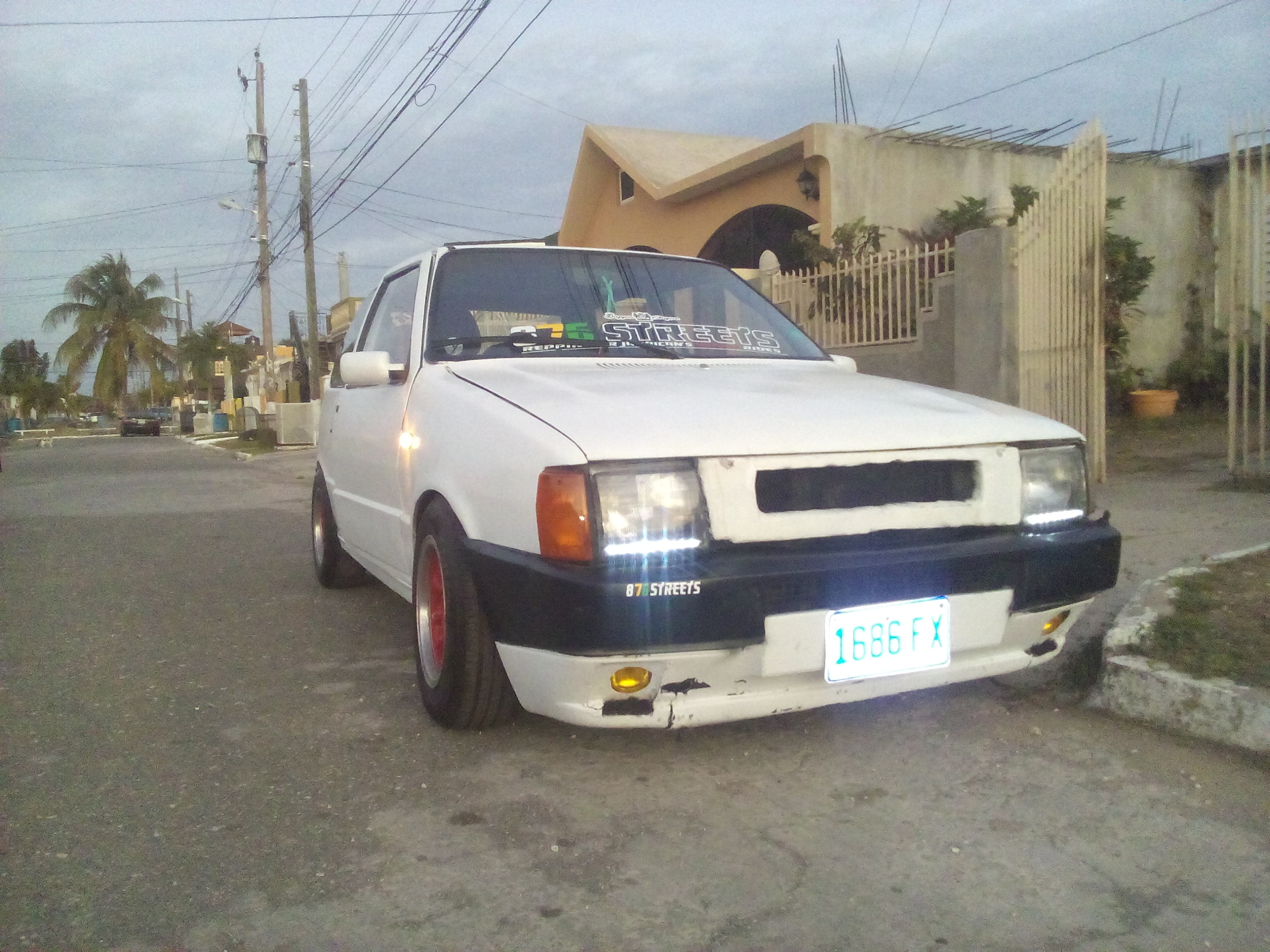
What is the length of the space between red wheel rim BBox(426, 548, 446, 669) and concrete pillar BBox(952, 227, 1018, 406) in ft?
18.4

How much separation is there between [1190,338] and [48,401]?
82919 millimetres

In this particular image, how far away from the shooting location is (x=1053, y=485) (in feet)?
9.63

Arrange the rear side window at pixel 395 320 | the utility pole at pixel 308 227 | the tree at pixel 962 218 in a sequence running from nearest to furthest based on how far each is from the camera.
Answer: the rear side window at pixel 395 320, the tree at pixel 962 218, the utility pole at pixel 308 227

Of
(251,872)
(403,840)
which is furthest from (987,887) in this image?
(251,872)

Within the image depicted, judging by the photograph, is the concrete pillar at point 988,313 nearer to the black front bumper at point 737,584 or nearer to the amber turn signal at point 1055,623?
the amber turn signal at point 1055,623

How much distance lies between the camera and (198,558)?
695cm

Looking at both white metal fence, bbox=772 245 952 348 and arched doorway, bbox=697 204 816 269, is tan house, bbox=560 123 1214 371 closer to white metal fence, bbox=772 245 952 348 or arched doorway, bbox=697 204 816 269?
arched doorway, bbox=697 204 816 269

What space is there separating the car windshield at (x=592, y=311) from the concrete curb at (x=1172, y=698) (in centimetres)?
157

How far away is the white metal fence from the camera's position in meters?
9.13

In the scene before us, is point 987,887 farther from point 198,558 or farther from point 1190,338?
point 1190,338

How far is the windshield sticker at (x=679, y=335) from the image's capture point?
382cm

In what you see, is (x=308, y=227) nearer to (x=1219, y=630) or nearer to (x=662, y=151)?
(x=662, y=151)

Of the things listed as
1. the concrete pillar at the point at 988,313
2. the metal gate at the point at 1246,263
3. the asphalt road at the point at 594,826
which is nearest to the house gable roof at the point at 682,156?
the concrete pillar at the point at 988,313

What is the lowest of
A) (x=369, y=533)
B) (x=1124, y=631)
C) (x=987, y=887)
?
(x=987, y=887)
